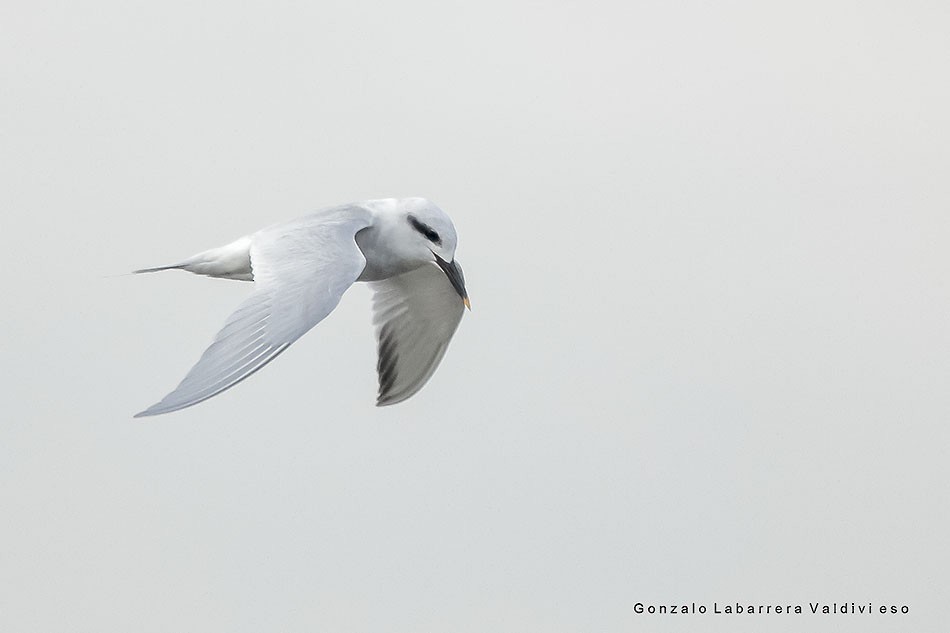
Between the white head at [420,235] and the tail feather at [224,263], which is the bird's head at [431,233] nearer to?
the white head at [420,235]

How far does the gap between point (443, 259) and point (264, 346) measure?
9.14 feet

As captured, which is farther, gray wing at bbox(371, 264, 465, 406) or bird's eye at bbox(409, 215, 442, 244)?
gray wing at bbox(371, 264, 465, 406)

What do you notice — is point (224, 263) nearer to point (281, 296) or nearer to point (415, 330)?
point (281, 296)

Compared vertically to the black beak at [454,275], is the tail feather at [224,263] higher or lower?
higher

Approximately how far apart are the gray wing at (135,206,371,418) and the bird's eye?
1.15 ft

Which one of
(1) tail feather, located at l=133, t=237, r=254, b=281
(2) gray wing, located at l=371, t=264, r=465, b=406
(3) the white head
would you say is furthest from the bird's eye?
(2) gray wing, located at l=371, t=264, r=465, b=406

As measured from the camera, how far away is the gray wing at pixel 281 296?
28.7 feet

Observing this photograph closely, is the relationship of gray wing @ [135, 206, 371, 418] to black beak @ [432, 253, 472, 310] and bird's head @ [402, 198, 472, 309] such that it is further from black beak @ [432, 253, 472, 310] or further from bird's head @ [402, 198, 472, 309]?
black beak @ [432, 253, 472, 310]

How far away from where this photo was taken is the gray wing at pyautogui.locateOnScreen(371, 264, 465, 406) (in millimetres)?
13195

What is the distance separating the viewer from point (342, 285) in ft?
33.1

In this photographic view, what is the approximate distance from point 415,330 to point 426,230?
6.11 ft

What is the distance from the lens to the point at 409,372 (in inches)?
520

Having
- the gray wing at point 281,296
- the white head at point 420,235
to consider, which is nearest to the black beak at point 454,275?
the white head at point 420,235

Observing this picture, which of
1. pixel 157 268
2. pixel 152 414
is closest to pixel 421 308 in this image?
pixel 157 268
